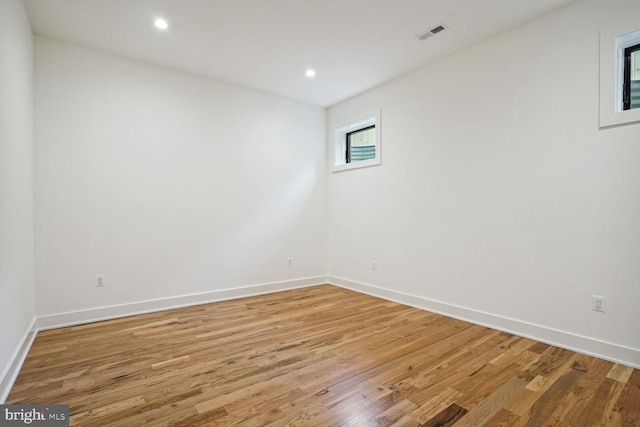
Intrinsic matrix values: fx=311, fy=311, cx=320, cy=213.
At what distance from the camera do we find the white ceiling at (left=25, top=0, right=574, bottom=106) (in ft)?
8.12

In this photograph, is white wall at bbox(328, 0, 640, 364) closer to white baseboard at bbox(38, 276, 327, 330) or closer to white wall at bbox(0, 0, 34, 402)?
white baseboard at bbox(38, 276, 327, 330)

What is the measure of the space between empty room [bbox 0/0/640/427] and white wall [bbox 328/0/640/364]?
0.06 feet

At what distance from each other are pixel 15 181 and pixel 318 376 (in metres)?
2.48

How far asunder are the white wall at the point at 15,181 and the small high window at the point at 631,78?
4184 mm

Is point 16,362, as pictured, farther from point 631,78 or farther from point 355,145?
point 631,78

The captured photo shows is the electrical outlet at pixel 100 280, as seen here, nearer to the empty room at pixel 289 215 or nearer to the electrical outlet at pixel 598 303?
the empty room at pixel 289 215

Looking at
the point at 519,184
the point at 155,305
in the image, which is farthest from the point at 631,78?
the point at 155,305

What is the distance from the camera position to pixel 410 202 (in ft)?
12.0

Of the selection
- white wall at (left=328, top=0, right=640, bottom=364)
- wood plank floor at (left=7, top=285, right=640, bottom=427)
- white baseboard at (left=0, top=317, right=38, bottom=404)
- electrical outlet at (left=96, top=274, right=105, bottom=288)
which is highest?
white wall at (left=328, top=0, right=640, bottom=364)

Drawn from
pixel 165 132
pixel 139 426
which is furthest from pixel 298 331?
pixel 165 132

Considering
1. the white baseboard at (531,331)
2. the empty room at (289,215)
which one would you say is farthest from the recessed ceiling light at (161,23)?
the white baseboard at (531,331)

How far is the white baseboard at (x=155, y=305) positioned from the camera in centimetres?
291

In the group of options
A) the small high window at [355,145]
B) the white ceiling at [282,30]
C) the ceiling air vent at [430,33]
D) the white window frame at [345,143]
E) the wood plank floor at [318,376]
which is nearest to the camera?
the wood plank floor at [318,376]

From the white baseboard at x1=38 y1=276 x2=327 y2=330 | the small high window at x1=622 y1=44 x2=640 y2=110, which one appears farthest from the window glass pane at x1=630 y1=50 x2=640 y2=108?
the white baseboard at x1=38 y1=276 x2=327 y2=330
